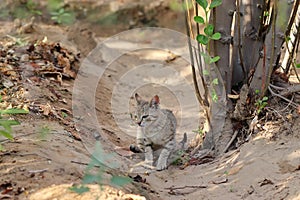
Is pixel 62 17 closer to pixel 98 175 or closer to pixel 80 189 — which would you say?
pixel 98 175

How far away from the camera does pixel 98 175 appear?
3236 millimetres

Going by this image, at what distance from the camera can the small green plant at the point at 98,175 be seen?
304cm

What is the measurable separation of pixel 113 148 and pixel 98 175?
1615 mm

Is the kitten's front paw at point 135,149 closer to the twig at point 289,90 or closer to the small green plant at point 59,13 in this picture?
the twig at point 289,90

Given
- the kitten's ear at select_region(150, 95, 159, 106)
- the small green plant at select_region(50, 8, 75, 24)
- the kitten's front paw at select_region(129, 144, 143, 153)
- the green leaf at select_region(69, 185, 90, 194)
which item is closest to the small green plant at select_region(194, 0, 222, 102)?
the kitten's ear at select_region(150, 95, 159, 106)

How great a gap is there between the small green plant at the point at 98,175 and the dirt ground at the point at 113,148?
5cm

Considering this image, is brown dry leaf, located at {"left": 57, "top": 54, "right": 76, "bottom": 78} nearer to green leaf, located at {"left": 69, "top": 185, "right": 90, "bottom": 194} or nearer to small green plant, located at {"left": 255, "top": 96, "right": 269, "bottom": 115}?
small green plant, located at {"left": 255, "top": 96, "right": 269, "bottom": 115}

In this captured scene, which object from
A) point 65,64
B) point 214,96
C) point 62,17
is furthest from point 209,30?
point 62,17

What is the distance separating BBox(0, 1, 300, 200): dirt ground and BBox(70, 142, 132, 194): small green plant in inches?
1.9

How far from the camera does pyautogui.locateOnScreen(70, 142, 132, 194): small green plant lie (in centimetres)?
304

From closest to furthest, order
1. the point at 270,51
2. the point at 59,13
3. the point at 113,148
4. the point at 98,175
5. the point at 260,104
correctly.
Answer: the point at 98,175 → the point at 260,104 → the point at 270,51 → the point at 113,148 → the point at 59,13

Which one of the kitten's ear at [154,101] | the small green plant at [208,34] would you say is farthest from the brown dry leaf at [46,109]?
the small green plant at [208,34]

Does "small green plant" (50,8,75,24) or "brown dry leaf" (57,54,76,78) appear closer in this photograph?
"brown dry leaf" (57,54,76,78)

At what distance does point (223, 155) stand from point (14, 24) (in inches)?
177
